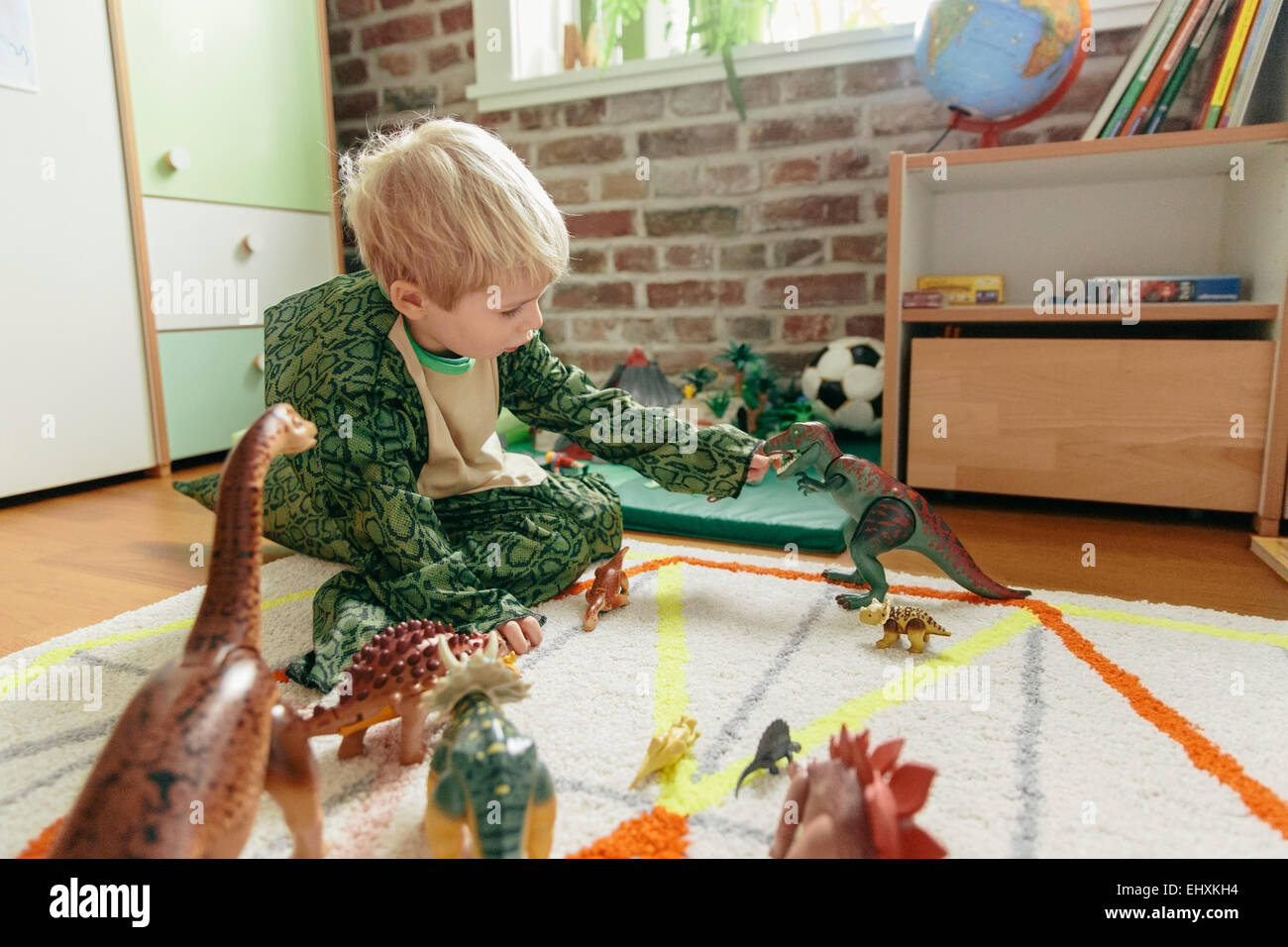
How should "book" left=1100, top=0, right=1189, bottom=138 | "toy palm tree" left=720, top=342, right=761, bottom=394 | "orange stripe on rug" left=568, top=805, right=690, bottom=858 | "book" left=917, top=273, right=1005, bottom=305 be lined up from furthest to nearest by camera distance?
"toy palm tree" left=720, top=342, right=761, bottom=394 < "book" left=917, top=273, right=1005, bottom=305 < "book" left=1100, top=0, right=1189, bottom=138 < "orange stripe on rug" left=568, top=805, right=690, bottom=858

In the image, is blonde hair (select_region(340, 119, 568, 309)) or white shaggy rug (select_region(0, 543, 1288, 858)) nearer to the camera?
white shaggy rug (select_region(0, 543, 1288, 858))

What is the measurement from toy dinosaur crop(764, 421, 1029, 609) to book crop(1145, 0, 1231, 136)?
882 millimetres

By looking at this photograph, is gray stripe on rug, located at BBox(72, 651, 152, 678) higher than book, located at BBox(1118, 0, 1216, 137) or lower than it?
lower

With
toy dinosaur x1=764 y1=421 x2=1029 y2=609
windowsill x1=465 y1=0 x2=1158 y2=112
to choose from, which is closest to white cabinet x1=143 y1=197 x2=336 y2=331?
windowsill x1=465 y1=0 x2=1158 y2=112

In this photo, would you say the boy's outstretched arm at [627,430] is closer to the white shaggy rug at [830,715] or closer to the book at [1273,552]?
the white shaggy rug at [830,715]

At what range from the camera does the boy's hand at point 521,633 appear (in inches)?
37.8

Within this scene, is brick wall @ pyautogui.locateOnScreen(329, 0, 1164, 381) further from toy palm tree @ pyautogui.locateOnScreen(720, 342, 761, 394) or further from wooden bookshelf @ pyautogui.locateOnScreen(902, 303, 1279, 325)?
wooden bookshelf @ pyautogui.locateOnScreen(902, 303, 1279, 325)

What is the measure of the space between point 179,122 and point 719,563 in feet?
5.36

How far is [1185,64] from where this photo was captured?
148 centimetres

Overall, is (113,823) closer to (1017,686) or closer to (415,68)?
(1017,686)

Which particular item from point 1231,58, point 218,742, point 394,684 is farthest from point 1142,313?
point 218,742

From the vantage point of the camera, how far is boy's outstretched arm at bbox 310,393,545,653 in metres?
A: 0.98
